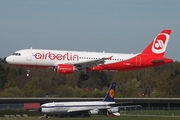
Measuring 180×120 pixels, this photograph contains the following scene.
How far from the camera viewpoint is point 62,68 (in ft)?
268

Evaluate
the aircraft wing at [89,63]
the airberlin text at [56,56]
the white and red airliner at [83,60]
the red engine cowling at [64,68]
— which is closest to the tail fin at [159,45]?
the white and red airliner at [83,60]

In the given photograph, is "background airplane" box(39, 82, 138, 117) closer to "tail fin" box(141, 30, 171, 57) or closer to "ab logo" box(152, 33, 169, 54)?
"tail fin" box(141, 30, 171, 57)

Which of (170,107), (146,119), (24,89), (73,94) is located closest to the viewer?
(146,119)

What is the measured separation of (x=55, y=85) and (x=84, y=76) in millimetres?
69023

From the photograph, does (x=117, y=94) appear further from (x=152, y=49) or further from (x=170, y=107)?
(x=152, y=49)

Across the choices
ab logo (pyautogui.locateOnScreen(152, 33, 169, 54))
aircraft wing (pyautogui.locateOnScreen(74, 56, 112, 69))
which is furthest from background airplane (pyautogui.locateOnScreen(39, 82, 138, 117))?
ab logo (pyautogui.locateOnScreen(152, 33, 169, 54))

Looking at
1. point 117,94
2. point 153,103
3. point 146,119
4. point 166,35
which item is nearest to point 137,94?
point 117,94

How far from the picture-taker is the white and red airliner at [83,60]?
81375 millimetres

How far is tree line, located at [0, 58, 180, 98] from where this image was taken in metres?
137

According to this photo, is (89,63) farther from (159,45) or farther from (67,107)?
(159,45)

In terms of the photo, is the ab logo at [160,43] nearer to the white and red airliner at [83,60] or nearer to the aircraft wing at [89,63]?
the white and red airliner at [83,60]

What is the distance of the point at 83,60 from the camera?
83.3 metres

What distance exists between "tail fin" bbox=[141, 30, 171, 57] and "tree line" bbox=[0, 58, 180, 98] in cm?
3911

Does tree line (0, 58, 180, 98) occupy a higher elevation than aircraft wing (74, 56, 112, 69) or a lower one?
higher
